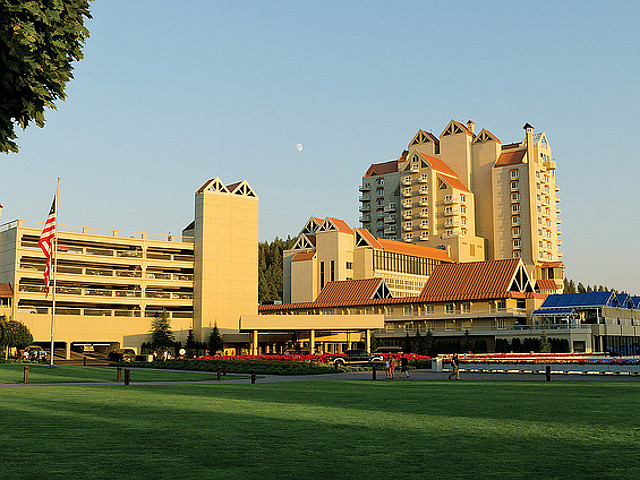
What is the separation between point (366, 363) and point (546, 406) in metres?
45.2

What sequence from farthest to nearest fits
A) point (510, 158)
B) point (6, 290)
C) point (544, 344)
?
point (510, 158)
point (6, 290)
point (544, 344)

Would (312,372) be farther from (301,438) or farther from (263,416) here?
(301,438)

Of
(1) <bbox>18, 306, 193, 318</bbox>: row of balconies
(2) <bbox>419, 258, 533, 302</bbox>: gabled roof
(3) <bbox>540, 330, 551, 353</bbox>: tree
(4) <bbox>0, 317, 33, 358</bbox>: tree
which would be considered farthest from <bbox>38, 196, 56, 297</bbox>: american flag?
(2) <bbox>419, 258, 533, 302</bbox>: gabled roof

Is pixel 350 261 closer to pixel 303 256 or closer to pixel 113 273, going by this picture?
pixel 303 256

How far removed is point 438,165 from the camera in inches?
5979

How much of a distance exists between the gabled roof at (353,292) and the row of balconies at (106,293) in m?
21.8

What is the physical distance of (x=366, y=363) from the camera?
67.8 metres

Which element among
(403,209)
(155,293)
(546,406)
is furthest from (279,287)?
(546,406)

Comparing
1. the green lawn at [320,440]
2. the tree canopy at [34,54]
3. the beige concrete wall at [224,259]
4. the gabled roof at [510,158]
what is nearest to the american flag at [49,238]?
the green lawn at [320,440]

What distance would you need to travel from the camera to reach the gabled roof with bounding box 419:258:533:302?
97.9m

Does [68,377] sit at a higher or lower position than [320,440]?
lower

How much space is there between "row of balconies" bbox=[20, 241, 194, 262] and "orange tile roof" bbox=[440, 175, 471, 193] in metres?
60.2

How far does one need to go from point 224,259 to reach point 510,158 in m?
71.1

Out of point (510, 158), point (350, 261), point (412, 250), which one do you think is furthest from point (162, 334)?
point (510, 158)
